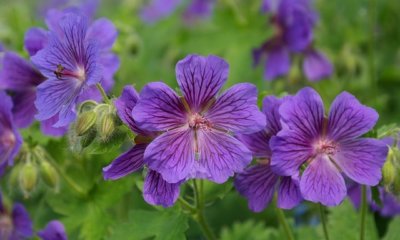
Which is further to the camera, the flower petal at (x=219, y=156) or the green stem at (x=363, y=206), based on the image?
the green stem at (x=363, y=206)

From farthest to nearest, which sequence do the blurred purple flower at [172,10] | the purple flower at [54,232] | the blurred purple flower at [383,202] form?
the blurred purple flower at [172,10], the blurred purple flower at [383,202], the purple flower at [54,232]

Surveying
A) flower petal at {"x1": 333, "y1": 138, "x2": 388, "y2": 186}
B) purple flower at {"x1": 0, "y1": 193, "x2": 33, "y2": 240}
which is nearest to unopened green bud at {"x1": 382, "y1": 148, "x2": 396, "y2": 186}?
flower petal at {"x1": 333, "y1": 138, "x2": 388, "y2": 186}

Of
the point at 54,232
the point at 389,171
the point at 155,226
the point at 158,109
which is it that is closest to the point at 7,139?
the point at 54,232

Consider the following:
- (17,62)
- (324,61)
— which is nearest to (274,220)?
(324,61)

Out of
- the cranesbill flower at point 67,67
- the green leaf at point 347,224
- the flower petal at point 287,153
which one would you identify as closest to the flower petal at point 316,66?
the green leaf at point 347,224

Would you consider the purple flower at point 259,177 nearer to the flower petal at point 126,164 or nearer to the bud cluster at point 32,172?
the flower petal at point 126,164

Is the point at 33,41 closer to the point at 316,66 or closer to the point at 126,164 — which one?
the point at 126,164
